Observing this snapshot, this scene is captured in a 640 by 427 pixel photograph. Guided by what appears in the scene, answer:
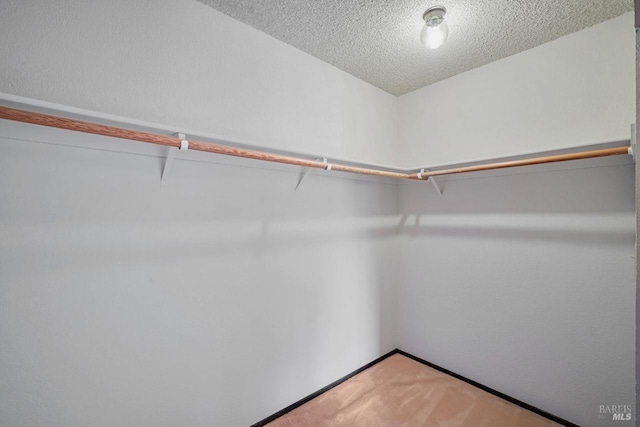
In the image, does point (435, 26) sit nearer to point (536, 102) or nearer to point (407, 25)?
point (407, 25)

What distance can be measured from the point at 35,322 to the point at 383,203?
83.3 inches

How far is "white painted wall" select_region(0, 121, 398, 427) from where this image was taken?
3.10 feet

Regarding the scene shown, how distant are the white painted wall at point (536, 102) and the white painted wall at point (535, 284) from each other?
0.75 ft

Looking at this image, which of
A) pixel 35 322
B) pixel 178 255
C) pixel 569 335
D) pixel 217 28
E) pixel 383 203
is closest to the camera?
pixel 35 322

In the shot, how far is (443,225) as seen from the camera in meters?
2.08

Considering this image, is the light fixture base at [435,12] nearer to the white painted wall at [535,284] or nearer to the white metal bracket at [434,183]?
the white metal bracket at [434,183]

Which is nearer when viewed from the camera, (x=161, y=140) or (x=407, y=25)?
(x=161, y=140)

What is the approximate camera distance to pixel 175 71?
125 centimetres

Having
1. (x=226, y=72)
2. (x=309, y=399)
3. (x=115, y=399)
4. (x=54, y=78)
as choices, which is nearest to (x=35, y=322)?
(x=115, y=399)

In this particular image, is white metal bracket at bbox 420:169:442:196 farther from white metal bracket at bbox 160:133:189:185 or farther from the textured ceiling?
white metal bracket at bbox 160:133:189:185

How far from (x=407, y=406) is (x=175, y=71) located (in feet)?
7.70

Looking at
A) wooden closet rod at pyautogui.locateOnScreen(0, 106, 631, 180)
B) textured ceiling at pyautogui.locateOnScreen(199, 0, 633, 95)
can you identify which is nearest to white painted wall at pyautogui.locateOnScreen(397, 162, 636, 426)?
wooden closet rod at pyautogui.locateOnScreen(0, 106, 631, 180)

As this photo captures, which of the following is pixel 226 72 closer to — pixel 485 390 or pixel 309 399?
pixel 309 399

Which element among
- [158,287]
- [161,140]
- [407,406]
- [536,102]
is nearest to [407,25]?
[536,102]
